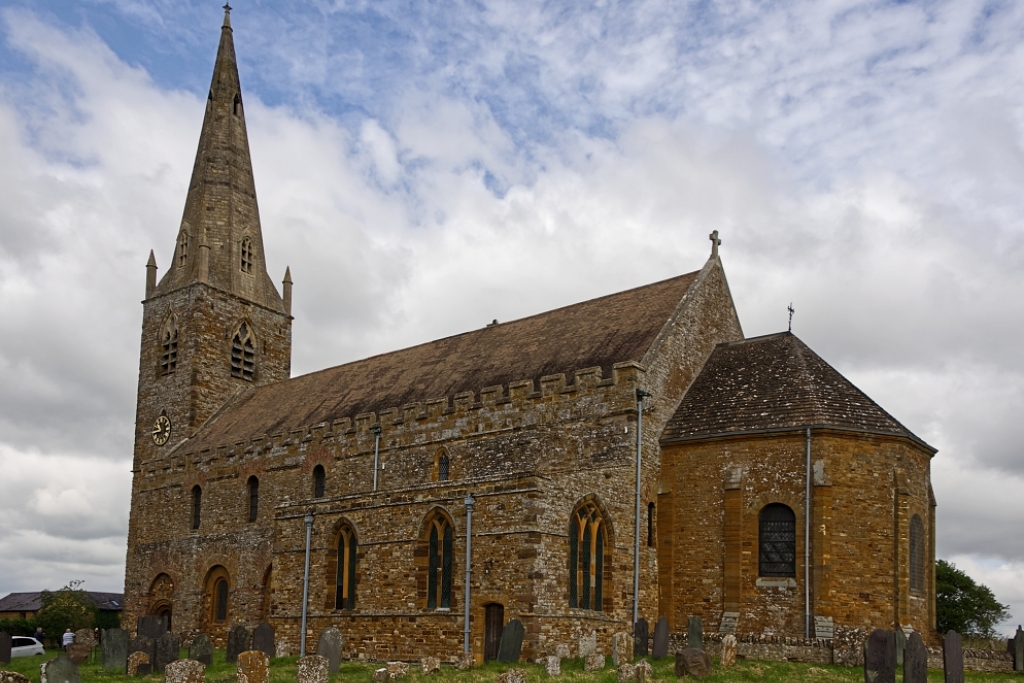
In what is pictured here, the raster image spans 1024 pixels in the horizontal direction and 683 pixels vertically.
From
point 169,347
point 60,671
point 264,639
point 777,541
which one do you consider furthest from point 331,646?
point 169,347

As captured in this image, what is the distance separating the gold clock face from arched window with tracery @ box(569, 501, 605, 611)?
73.7ft

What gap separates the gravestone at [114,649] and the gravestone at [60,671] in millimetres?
6416

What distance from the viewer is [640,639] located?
2275cm

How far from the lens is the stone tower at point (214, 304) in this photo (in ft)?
136

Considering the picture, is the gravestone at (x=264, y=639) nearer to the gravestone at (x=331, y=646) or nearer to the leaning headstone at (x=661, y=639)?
the gravestone at (x=331, y=646)

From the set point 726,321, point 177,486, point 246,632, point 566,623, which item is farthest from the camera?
point 177,486

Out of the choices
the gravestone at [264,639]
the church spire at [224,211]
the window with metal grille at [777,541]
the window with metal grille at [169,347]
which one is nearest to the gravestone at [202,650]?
the gravestone at [264,639]

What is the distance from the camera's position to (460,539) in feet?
77.4

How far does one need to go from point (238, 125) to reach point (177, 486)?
16.8m

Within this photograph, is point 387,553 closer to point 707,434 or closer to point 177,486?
point 707,434

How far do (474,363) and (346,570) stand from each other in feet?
28.4

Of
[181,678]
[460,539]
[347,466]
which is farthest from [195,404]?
[181,678]

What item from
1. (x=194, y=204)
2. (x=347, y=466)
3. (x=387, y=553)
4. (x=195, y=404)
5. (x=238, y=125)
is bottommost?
(x=387, y=553)

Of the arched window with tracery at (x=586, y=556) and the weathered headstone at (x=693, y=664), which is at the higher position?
the arched window with tracery at (x=586, y=556)
